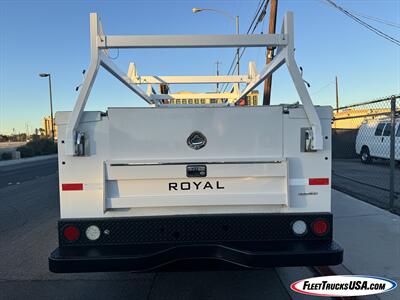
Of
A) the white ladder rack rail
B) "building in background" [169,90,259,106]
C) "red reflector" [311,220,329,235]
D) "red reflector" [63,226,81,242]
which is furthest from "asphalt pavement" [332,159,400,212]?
"red reflector" [63,226,81,242]

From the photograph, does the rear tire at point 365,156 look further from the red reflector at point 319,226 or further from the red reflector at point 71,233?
the red reflector at point 71,233

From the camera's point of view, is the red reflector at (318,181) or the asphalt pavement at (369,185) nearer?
the red reflector at (318,181)

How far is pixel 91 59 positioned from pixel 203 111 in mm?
1099

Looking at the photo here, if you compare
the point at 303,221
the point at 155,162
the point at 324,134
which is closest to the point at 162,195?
the point at 155,162

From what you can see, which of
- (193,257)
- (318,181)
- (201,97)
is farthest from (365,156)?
(193,257)

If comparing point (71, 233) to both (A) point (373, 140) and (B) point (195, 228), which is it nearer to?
(B) point (195, 228)

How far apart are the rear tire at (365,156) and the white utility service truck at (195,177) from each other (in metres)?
16.2

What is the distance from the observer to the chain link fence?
7.58 metres

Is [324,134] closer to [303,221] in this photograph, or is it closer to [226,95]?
[303,221]

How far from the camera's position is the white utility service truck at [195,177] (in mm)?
3367

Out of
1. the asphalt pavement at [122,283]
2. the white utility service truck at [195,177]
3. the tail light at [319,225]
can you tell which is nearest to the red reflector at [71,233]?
the white utility service truck at [195,177]

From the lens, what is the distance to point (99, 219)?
11.1ft

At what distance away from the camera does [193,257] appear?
3279mm

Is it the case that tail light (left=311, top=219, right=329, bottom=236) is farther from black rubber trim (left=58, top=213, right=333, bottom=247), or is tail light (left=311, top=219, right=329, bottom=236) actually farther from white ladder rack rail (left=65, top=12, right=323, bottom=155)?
white ladder rack rail (left=65, top=12, right=323, bottom=155)
